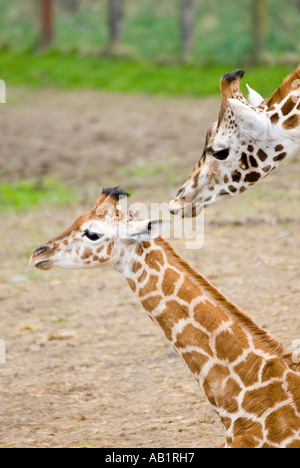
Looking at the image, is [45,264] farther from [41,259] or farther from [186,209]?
[186,209]

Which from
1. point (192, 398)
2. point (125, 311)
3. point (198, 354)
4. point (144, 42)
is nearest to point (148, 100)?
point (144, 42)

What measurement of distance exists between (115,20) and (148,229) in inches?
489

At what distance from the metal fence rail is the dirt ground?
1914 mm

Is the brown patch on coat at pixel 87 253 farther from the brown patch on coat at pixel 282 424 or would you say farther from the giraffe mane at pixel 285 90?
the giraffe mane at pixel 285 90

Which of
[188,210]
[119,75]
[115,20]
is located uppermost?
[115,20]

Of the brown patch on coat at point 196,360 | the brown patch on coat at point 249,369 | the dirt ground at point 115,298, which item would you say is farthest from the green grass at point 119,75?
the brown patch on coat at point 249,369

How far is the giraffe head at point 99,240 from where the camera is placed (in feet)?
16.2

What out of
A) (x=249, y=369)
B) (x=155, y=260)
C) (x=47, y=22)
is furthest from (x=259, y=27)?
(x=249, y=369)

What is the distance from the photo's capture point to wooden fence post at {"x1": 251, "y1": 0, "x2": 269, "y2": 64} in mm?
14562

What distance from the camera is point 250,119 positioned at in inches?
225

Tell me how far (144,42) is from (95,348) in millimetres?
10826

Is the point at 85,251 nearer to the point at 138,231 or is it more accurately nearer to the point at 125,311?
the point at 138,231

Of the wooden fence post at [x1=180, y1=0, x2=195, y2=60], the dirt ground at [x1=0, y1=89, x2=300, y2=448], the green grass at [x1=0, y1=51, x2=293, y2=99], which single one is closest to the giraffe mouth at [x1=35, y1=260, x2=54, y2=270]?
the dirt ground at [x1=0, y1=89, x2=300, y2=448]

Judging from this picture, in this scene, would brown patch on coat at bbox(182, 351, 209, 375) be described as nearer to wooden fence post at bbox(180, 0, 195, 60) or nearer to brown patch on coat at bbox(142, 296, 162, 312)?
brown patch on coat at bbox(142, 296, 162, 312)
